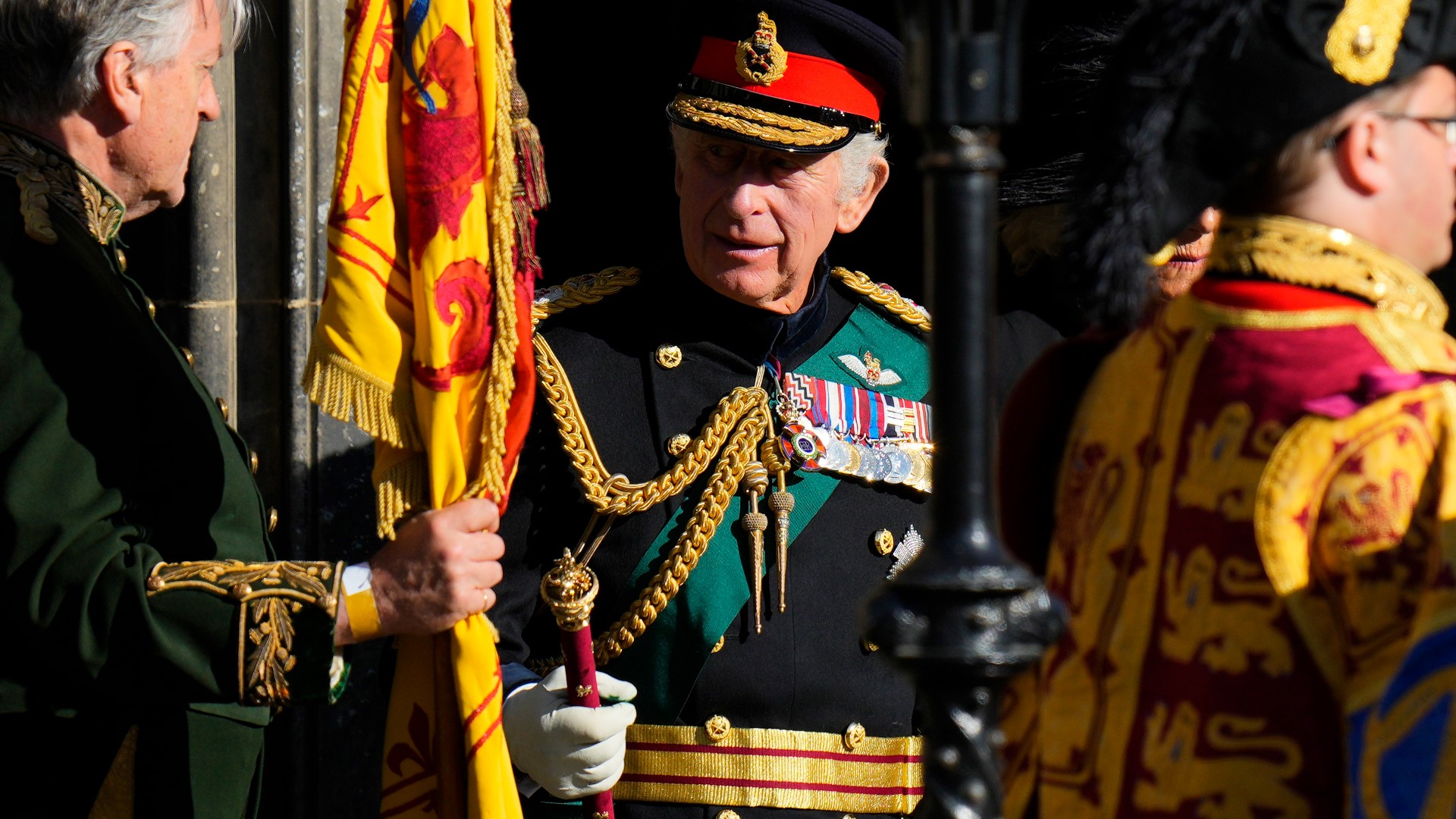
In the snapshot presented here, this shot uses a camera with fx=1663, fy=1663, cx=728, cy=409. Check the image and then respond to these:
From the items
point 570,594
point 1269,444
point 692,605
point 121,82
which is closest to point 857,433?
point 692,605

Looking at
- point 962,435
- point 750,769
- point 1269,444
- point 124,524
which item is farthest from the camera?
point 750,769

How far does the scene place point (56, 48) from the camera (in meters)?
2.45

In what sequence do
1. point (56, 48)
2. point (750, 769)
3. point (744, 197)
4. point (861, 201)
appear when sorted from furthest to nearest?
point (861, 201), point (744, 197), point (750, 769), point (56, 48)

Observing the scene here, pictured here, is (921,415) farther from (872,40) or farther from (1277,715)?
(1277,715)

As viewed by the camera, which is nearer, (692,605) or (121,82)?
(121,82)

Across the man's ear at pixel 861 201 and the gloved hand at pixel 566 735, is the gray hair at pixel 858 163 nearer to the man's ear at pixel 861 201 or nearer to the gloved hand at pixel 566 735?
the man's ear at pixel 861 201

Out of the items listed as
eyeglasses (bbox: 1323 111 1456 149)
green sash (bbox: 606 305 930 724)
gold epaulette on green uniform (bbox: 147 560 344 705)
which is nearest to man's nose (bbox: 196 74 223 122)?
gold epaulette on green uniform (bbox: 147 560 344 705)

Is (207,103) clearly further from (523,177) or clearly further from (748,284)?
(748,284)

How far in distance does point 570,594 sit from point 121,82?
1.02m

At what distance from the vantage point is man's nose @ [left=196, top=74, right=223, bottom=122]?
2635 mm

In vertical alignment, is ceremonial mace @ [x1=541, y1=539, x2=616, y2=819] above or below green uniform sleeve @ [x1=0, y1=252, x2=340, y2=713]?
below

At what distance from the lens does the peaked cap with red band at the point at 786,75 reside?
3045mm

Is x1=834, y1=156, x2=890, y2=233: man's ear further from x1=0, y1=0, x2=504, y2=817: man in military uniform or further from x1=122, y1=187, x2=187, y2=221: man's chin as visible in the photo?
x1=122, y1=187, x2=187, y2=221: man's chin

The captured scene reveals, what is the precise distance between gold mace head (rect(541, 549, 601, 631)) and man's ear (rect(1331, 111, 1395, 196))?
1.34m
